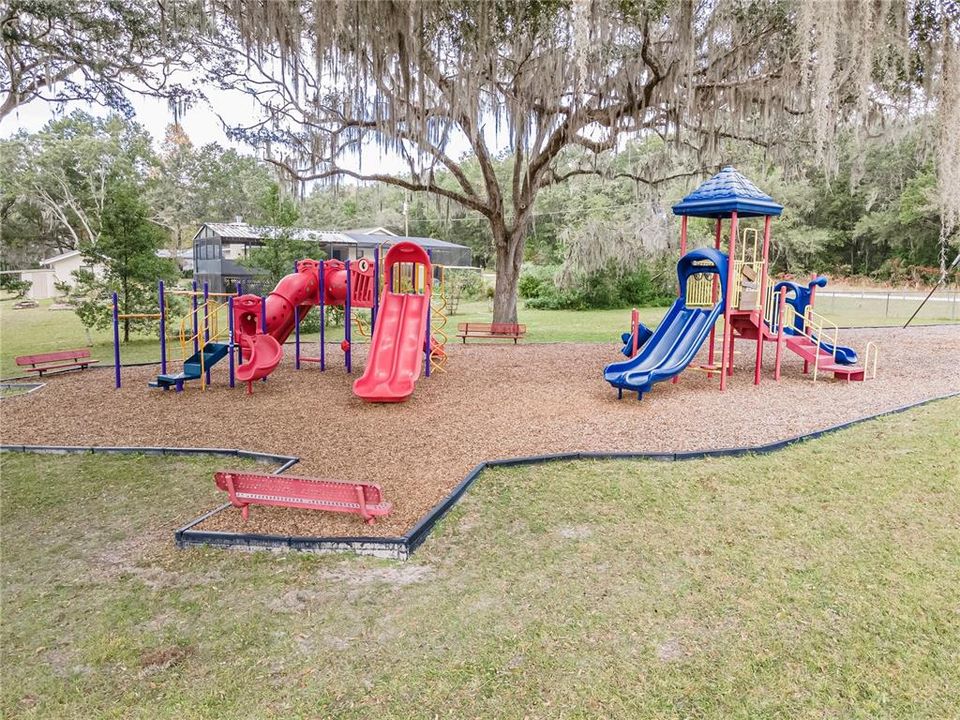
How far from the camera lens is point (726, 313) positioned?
9.05 metres

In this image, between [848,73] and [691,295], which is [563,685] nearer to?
[691,295]

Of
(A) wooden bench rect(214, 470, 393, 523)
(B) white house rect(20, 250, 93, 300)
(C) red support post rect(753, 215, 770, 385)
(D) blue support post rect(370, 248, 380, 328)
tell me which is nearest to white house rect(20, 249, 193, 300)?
(B) white house rect(20, 250, 93, 300)

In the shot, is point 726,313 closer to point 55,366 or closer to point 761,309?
point 761,309

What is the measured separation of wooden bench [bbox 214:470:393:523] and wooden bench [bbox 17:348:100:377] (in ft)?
25.2

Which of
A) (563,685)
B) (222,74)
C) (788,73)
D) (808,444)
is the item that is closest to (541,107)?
(788,73)

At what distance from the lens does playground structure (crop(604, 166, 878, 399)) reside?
28.7ft

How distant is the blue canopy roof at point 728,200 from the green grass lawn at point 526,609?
485 cm

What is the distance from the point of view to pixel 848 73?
9.57 meters

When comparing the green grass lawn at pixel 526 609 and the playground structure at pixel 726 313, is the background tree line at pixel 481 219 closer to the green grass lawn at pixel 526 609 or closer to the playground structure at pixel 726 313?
the playground structure at pixel 726 313

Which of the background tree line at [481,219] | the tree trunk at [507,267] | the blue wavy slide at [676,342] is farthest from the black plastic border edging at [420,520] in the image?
the tree trunk at [507,267]

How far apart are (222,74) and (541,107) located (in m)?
6.73

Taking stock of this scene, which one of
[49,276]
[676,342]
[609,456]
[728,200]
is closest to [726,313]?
[676,342]

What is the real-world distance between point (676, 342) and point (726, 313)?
0.89 metres

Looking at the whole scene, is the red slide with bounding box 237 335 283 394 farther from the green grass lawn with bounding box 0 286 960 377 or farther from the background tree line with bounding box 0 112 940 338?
the background tree line with bounding box 0 112 940 338
